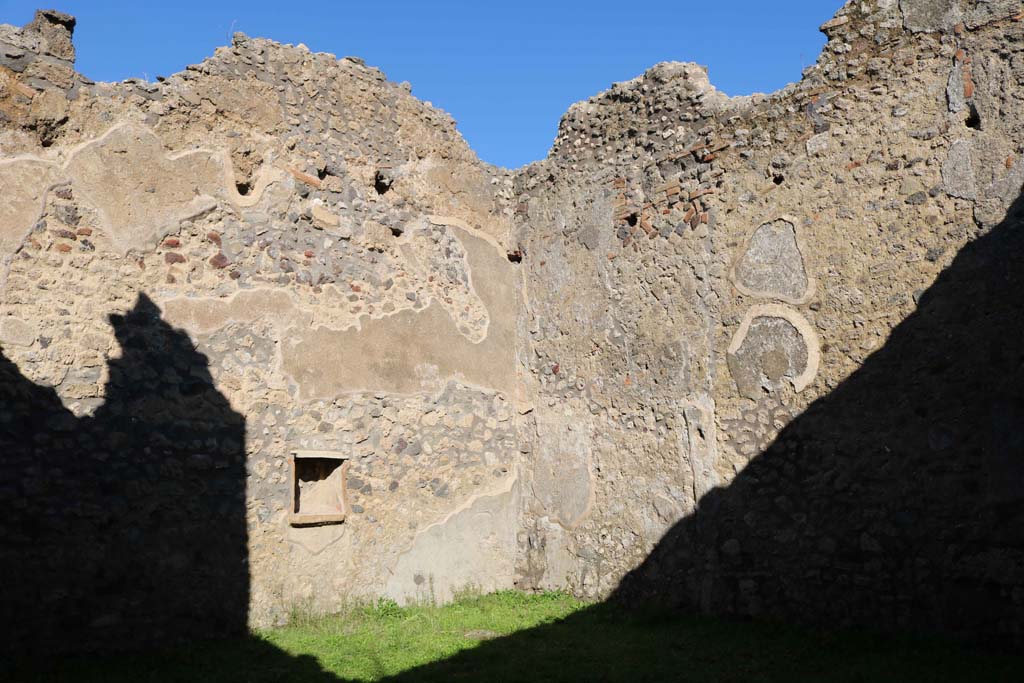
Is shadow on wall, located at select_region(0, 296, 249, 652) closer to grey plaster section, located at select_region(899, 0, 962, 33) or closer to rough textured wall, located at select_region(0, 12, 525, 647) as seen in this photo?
rough textured wall, located at select_region(0, 12, 525, 647)

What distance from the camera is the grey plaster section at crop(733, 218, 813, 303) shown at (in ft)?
17.8

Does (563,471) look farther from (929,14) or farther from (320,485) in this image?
(929,14)

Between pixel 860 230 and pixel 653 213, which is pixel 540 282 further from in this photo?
pixel 860 230

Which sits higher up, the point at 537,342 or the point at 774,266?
the point at 774,266

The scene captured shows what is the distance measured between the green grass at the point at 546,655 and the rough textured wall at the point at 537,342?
222 millimetres

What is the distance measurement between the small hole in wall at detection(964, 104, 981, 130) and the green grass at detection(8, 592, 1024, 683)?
2.93 m

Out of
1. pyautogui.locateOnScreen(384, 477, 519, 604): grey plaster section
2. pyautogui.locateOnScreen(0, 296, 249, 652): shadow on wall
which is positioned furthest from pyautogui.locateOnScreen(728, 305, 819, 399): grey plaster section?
pyautogui.locateOnScreen(0, 296, 249, 652): shadow on wall

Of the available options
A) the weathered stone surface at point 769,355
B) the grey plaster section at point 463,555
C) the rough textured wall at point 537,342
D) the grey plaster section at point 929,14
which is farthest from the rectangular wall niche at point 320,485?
the grey plaster section at point 929,14

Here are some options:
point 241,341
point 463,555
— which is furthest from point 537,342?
point 241,341

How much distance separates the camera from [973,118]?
4793mm

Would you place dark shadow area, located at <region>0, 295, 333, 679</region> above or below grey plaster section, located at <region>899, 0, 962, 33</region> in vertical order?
below

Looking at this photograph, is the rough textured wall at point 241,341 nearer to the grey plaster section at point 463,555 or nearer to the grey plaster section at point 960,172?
the grey plaster section at point 463,555

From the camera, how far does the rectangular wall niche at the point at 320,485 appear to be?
5676 mm

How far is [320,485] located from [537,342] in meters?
2.26
